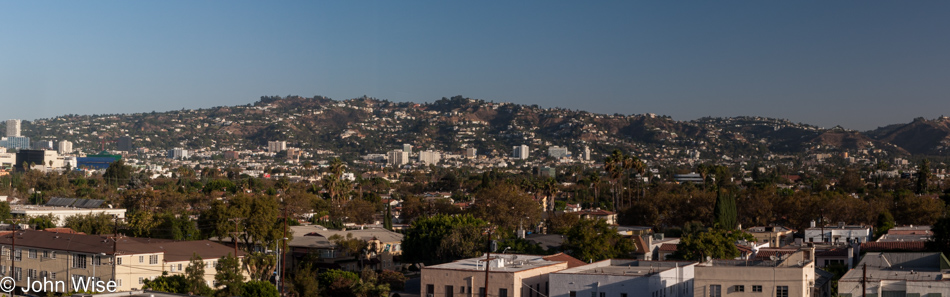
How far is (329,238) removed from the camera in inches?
2475

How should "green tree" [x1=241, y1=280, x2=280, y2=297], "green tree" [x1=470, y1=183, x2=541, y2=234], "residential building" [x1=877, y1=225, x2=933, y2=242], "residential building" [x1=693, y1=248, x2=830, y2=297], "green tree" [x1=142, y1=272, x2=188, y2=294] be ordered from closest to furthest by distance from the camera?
"residential building" [x1=693, y1=248, x2=830, y2=297] < "green tree" [x1=241, y1=280, x2=280, y2=297] < "green tree" [x1=142, y1=272, x2=188, y2=294] < "residential building" [x1=877, y1=225, x2=933, y2=242] < "green tree" [x1=470, y1=183, x2=541, y2=234]

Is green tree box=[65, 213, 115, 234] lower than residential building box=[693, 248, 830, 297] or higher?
lower

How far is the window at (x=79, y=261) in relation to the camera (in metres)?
47.4

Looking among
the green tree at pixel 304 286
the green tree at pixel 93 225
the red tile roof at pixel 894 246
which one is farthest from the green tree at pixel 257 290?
the green tree at pixel 93 225

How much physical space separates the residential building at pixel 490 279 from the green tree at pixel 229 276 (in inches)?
355

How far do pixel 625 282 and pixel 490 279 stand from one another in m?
5.88

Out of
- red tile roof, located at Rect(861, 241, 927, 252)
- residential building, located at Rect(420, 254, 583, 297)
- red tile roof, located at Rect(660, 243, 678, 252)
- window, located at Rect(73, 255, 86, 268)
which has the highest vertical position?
red tile roof, located at Rect(861, 241, 927, 252)

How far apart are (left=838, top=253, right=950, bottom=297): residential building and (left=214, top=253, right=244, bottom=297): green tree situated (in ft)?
84.0

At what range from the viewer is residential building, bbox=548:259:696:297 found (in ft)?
117

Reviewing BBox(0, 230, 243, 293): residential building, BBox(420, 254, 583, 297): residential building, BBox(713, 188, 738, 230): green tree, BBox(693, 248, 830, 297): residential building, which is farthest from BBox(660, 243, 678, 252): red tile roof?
BBox(693, 248, 830, 297): residential building

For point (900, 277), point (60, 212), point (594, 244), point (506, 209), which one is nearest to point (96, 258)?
point (594, 244)

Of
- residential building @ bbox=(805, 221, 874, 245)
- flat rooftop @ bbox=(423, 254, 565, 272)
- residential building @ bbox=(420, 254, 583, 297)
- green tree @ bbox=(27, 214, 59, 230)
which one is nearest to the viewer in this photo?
residential building @ bbox=(420, 254, 583, 297)

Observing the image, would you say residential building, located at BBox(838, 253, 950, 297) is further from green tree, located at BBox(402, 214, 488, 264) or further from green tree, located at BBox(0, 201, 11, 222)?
green tree, located at BBox(0, 201, 11, 222)

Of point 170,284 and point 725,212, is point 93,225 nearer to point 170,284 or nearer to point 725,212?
point 170,284
